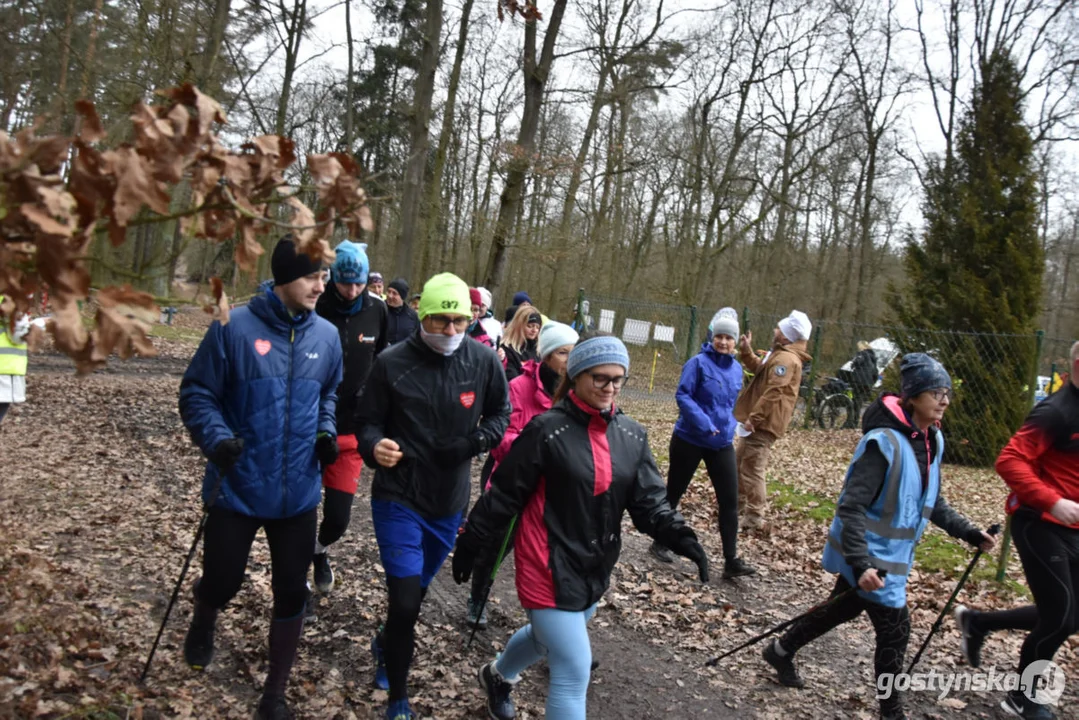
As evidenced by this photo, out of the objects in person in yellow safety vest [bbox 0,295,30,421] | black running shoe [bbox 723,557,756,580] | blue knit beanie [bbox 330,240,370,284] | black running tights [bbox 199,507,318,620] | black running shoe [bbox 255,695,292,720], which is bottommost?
black running shoe [bbox 255,695,292,720]

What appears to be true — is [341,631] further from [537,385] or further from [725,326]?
[725,326]

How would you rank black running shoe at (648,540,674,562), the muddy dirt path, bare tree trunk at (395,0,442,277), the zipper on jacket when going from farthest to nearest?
bare tree trunk at (395,0,442,277) < black running shoe at (648,540,674,562) < the muddy dirt path < the zipper on jacket

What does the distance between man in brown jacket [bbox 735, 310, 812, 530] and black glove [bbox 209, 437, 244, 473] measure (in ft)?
16.4

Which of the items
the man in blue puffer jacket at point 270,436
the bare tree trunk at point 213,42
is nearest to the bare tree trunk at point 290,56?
the bare tree trunk at point 213,42

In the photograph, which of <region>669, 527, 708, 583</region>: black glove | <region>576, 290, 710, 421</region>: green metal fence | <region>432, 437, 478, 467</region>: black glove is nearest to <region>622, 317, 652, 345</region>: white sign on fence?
<region>576, 290, 710, 421</region>: green metal fence

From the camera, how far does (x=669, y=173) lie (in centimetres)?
3347

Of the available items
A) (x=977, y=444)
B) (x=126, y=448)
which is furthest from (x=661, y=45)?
(x=126, y=448)

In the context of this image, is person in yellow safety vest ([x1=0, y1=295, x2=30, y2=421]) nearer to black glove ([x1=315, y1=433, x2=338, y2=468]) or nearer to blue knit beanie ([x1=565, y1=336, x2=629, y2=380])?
black glove ([x1=315, y1=433, x2=338, y2=468])

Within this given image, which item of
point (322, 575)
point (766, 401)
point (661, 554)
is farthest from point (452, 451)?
point (766, 401)

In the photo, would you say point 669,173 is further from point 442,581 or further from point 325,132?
point 442,581

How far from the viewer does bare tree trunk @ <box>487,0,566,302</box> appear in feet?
52.1

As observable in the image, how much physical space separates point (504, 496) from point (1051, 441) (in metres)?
2.88

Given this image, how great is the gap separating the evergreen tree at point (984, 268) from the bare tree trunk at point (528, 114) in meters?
7.87

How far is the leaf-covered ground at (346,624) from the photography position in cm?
369
